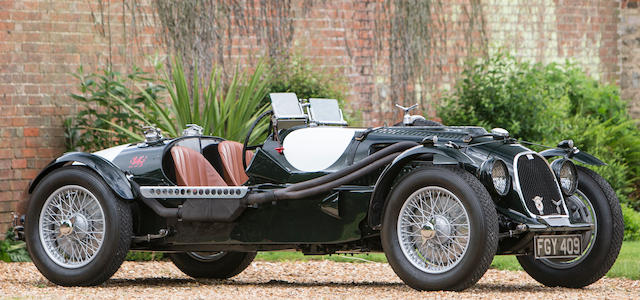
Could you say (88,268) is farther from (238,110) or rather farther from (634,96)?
(634,96)

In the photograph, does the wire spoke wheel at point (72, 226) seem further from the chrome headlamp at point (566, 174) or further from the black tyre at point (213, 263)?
the chrome headlamp at point (566, 174)

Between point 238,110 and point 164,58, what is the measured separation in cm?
182

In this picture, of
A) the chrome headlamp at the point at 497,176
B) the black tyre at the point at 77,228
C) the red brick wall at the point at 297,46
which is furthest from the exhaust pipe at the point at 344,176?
the red brick wall at the point at 297,46

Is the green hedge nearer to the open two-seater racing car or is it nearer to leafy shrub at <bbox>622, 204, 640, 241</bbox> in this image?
leafy shrub at <bbox>622, 204, 640, 241</bbox>

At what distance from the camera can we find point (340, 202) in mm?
6328

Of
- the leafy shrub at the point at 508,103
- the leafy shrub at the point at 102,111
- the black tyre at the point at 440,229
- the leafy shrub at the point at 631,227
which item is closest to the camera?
the black tyre at the point at 440,229

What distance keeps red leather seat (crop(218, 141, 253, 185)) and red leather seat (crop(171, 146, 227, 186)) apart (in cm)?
10

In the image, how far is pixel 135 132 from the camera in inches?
401

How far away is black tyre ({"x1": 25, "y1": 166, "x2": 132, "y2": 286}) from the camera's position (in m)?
6.69

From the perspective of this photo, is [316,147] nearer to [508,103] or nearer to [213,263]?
[213,263]

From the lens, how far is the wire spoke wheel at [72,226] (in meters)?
6.81

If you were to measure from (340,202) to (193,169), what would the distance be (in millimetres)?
1337

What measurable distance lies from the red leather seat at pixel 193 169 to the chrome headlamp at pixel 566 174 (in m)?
2.38

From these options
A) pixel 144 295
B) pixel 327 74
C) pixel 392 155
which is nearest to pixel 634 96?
pixel 327 74
